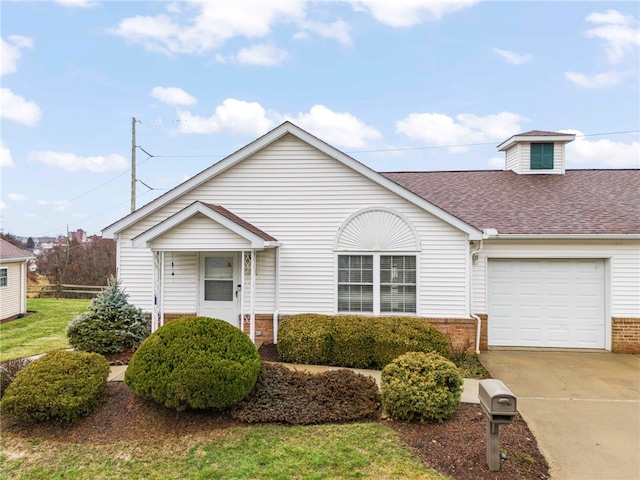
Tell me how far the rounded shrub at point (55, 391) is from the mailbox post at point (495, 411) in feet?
17.6

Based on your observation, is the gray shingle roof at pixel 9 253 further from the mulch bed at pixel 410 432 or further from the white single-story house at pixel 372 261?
the mulch bed at pixel 410 432

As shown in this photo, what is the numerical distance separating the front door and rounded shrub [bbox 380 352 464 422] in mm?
5189

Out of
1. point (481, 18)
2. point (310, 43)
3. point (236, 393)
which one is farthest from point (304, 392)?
point (310, 43)

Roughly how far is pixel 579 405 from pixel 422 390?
2.91 m

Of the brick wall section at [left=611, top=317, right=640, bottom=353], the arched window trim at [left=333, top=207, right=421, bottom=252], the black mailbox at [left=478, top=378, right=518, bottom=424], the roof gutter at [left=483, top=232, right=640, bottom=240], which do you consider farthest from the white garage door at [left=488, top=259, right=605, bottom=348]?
the black mailbox at [left=478, top=378, right=518, bottom=424]

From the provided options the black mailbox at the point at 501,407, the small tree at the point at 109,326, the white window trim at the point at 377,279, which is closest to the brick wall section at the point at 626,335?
the white window trim at the point at 377,279

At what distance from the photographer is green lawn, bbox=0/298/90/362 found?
10.1m

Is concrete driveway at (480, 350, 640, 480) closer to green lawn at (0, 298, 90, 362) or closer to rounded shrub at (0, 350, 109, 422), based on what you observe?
rounded shrub at (0, 350, 109, 422)

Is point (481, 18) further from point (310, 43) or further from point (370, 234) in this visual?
point (370, 234)

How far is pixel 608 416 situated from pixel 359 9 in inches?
441

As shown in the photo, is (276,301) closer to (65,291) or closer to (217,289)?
(217,289)

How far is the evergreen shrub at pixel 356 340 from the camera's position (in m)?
7.71

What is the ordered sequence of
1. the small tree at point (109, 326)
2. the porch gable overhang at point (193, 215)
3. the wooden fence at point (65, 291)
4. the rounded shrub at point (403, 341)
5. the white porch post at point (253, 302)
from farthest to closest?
the wooden fence at point (65, 291), the white porch post at point (253, 302), the small tree at point (109, 326), the porch gable overhang at point (193, 215), the rounded shrub at point (403, 341)

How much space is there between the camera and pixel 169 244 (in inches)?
329
